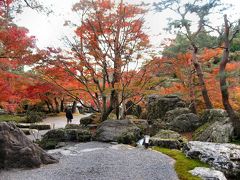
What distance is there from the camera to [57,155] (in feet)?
32.3

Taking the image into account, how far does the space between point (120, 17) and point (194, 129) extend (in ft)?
23.4

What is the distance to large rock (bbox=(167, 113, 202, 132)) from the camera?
50.4ft

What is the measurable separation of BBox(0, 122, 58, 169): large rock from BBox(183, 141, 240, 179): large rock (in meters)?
4.64

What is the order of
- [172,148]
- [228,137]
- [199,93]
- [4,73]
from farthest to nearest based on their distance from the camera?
1. [199,93]
2. [4,73]
3. [228,137]
4. [172,148]

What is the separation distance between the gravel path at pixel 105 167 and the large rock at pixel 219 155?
3.00ft

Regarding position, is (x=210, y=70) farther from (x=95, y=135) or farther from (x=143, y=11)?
(x=95, y=135)

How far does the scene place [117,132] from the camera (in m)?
12.5

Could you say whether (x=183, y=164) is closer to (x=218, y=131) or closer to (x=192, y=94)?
(x=218, y=131)

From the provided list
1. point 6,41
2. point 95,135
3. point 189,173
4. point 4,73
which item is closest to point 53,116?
point 4,73

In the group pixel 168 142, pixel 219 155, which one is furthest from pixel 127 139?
pixel 219 155

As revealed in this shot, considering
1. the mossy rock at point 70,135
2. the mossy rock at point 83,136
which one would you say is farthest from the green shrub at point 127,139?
the mossy rock at point 70,135

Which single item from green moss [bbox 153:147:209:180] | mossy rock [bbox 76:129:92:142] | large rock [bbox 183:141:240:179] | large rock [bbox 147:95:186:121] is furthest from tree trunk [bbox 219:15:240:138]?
large rock [bbox 147:95:186:121]

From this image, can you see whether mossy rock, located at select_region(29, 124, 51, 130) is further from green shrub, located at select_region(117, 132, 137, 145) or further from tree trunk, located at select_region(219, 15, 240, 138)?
tree trunk, located at select_region(219, 15, 240, 138)

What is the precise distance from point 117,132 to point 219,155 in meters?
5.15
